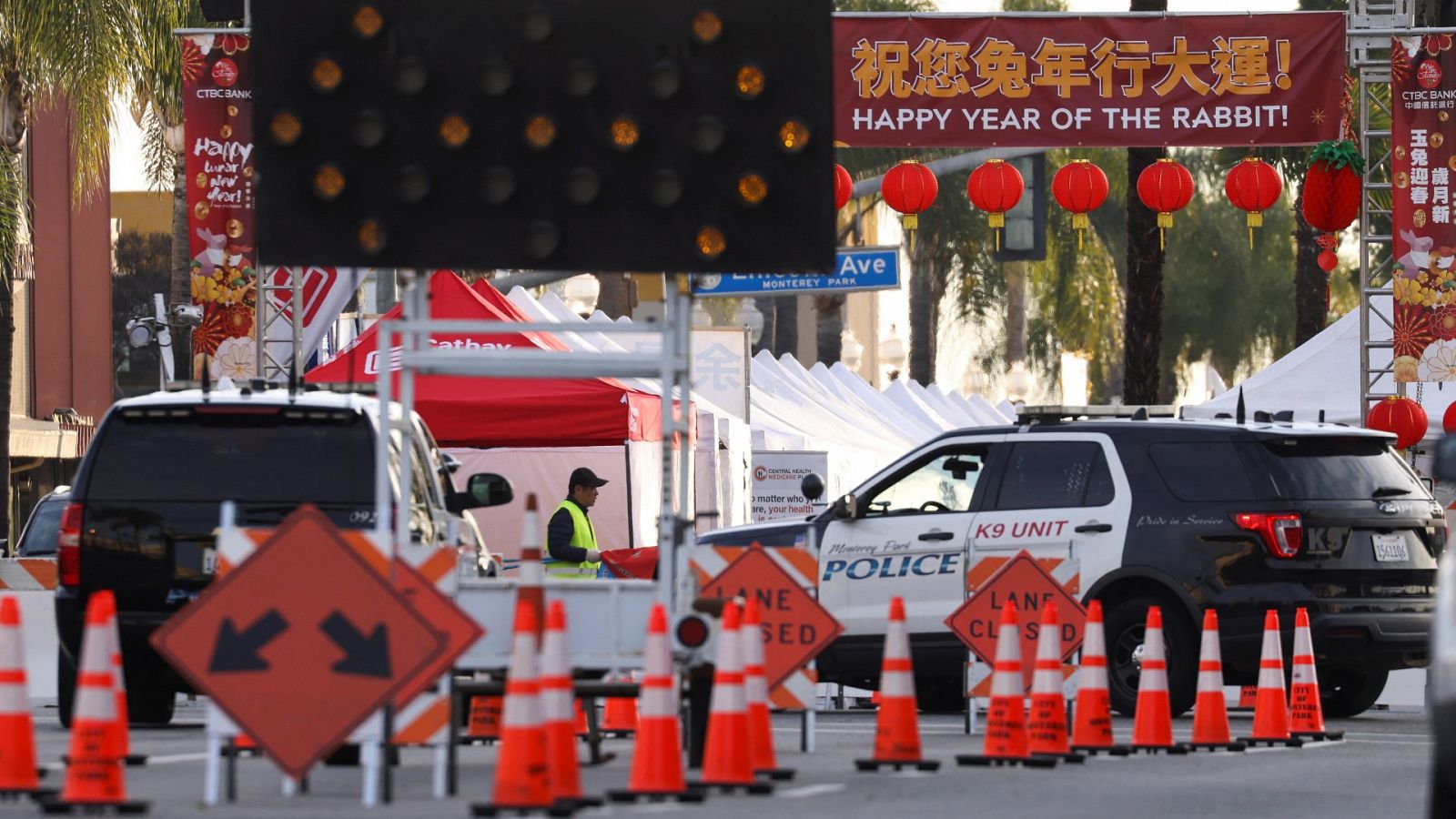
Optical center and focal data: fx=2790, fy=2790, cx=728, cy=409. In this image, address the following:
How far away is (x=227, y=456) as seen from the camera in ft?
45.4

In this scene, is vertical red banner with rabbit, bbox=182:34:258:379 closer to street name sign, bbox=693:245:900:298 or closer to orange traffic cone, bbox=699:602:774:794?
street name sign, bbox=693:245:900:298

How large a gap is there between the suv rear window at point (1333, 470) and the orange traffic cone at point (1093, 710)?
360cm

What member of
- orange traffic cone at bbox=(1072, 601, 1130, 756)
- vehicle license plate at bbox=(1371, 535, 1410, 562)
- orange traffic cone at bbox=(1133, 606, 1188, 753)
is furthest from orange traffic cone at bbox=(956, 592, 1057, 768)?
vehicle license plate at bbox=(1371, 535, 1410, 562)

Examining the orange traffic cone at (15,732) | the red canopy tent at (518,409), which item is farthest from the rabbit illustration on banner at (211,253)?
the orange traffic cone at (15,732)

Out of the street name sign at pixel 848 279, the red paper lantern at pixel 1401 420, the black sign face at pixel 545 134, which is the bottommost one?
the red paper lantern at pixel 1401 420

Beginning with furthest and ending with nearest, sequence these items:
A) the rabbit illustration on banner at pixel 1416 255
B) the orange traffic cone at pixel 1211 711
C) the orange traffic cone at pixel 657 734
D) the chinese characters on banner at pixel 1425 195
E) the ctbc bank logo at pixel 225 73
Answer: the ctbc bank logo at pixel 225 73 → the rabbit illustration on banner at pixel 1416 255 → the chinese characters on banner at pixel 1425 195 → the orange traffic cone at pixel 1211 711 → the orange traffic cone at pixel 657 734

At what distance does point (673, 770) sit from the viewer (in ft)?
33.4

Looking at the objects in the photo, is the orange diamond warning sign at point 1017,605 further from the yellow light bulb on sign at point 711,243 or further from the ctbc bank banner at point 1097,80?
the ctbc bank banner at point 1097,80

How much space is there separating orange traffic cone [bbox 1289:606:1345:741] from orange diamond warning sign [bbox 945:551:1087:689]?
1.27 m

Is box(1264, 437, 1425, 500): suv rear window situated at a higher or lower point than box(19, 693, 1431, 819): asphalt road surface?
higher

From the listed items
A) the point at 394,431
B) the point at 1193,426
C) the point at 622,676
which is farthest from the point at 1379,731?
the point at 394,431

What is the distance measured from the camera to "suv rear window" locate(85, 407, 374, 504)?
1375cm

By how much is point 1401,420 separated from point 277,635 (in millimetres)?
15674

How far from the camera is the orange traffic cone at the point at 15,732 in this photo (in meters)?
10.2
